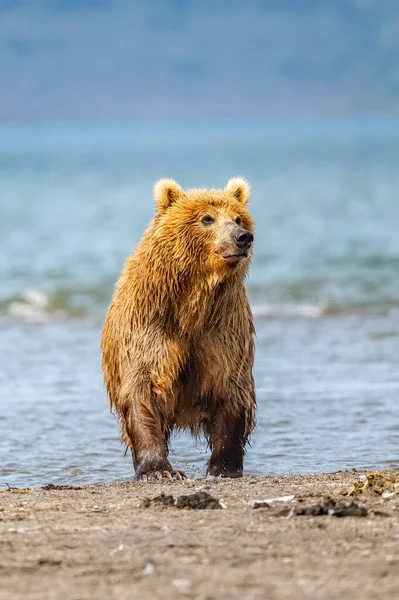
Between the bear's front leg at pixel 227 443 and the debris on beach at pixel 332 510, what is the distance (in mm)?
2060

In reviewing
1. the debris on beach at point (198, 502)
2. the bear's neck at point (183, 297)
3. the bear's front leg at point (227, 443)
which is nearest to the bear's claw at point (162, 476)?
the bear's front leg at point (227, 443)

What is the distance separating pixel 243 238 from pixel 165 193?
0.74 meters

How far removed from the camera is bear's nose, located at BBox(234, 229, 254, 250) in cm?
718

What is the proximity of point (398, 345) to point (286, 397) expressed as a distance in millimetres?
2983

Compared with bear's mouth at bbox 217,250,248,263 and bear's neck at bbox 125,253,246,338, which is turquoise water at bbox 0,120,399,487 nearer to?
bear's neck at bbox 125,253,246,338

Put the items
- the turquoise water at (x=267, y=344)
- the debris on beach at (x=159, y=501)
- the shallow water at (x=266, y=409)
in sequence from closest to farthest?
the debris on beach at (x=159, y=501) → the shallow water at (x=266, y=409) → the turquoise water at (x=267, y=344)

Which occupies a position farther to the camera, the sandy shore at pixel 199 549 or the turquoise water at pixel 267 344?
the turquoise water at pixel 267 344

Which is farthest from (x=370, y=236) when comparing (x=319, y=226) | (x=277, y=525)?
(x=277, y=525)

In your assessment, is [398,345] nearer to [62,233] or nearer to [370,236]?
[370,236]

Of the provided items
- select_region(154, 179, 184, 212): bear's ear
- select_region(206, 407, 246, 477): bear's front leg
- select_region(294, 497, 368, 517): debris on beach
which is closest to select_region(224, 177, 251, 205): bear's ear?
select_region(154, 179, 184, 212): bear's ear

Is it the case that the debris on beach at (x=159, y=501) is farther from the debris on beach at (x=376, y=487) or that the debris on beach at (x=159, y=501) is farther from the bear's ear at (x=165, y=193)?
the bear's ear at (x=165, y=193)

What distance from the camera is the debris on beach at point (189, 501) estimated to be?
587 centimetres

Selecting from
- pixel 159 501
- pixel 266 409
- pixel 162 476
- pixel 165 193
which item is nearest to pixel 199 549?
pixel 159 501

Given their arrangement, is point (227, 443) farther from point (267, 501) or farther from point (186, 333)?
point (267, 501)
